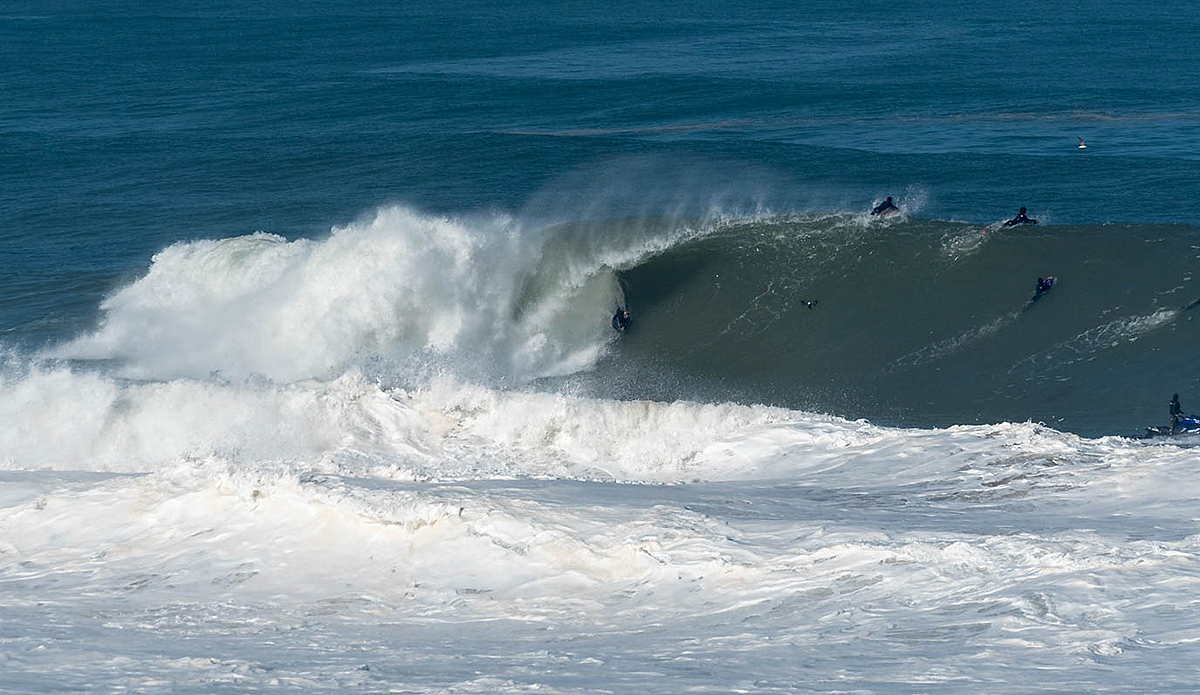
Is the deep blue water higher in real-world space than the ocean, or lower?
higher

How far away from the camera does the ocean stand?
32.3 ft

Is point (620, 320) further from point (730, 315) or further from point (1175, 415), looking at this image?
point (1175, 415)

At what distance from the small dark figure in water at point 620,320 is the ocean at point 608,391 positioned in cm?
18

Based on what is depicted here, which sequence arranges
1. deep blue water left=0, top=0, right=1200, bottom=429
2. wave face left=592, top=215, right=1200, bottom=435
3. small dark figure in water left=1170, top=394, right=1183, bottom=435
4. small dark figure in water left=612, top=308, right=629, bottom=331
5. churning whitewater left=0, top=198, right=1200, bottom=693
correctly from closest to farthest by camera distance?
churning whitewater left=0, top=198, right=1200, bottom=693, small dark figure in water left=1170, top=394, right=1183, bottom=435, wave face left=592, top=215, right=1200, bottom=435, small dark figure in water left=612, top=308, right=629, bottom=331, deep blue water left=0, top=0, right=1200, bottom=429

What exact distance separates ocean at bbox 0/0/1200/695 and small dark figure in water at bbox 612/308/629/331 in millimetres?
175

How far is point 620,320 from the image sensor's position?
22.5 m

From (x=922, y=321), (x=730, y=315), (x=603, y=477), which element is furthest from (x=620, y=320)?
(x=603, y=477)

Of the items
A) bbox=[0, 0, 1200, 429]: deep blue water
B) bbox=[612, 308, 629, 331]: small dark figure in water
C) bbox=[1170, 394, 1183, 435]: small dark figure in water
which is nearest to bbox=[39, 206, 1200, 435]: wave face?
bbox=[612, 308, 629, 331]: small dark figure in water

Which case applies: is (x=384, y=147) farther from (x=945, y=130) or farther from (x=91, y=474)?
(x=91, y=474)

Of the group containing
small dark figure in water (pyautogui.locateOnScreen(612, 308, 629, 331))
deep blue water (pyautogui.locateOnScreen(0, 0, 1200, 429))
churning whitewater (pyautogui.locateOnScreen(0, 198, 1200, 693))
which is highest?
deep blue water (pyautogui.locateOnScreen(0, 0, 1200, 429))

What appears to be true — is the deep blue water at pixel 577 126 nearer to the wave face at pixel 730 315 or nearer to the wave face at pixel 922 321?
the wave face at pixel 922 321

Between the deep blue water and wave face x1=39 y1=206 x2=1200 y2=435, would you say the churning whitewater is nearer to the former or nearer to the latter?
wave face x1=39 y1=206 x2=1200 y2=435

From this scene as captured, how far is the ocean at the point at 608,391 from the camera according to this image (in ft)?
32.3

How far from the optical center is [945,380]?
64.3 ft
